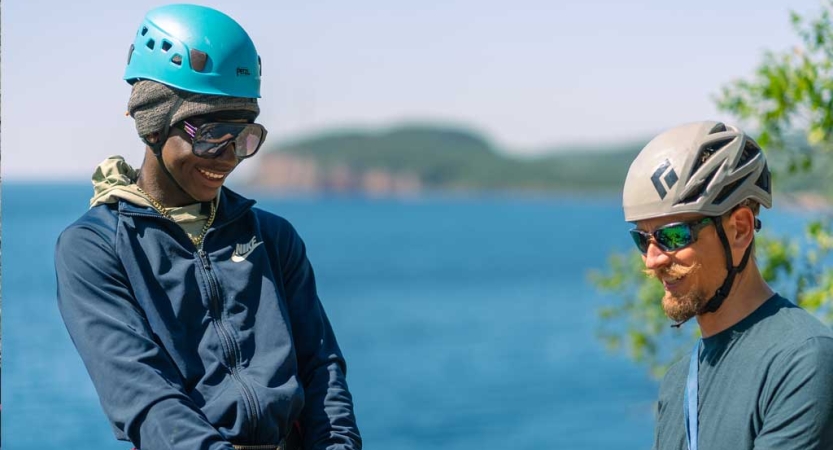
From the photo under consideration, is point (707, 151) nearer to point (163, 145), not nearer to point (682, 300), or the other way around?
point (682, 300)

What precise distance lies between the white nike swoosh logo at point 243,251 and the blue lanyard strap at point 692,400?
162 cm

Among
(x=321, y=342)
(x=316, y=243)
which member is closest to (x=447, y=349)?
(x=321, y=342)

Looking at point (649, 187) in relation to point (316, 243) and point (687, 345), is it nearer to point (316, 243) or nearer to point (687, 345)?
point (687, 345)

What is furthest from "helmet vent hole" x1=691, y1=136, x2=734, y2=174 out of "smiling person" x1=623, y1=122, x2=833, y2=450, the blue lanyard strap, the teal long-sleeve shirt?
the blue lanyard strap

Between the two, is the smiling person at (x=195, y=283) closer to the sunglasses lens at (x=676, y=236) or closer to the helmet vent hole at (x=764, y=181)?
the sunglasses lens at (x=676, y=236)

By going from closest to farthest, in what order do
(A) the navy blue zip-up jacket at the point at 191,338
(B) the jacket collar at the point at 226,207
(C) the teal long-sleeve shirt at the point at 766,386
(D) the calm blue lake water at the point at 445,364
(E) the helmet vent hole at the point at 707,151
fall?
(C) the teal long-sleeve shirt at the point at 766,386
(A) the navy blue zip-up jacket at the point at 191,338
(E) the helmet vent hole at the point at 707,151
(B) the jacket collar at the point at 226,207
(D) the calm blue lake water at the point at 445,364

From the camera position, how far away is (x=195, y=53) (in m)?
3.99

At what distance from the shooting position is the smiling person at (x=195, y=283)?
12.2 feet

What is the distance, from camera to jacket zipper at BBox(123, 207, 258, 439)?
3.75 m

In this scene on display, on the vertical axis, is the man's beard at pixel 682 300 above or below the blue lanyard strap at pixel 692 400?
above

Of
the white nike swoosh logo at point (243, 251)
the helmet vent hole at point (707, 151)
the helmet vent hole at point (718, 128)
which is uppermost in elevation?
the helmet vent hole at point (718, 128)

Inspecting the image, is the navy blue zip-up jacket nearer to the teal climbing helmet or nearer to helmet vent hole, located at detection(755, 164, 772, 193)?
the teal climbing helmet

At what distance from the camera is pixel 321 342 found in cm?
419

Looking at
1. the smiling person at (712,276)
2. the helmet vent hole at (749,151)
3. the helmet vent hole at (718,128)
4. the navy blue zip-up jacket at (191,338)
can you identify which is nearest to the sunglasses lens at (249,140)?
the navy blue zip-up jacket at (191,338)
